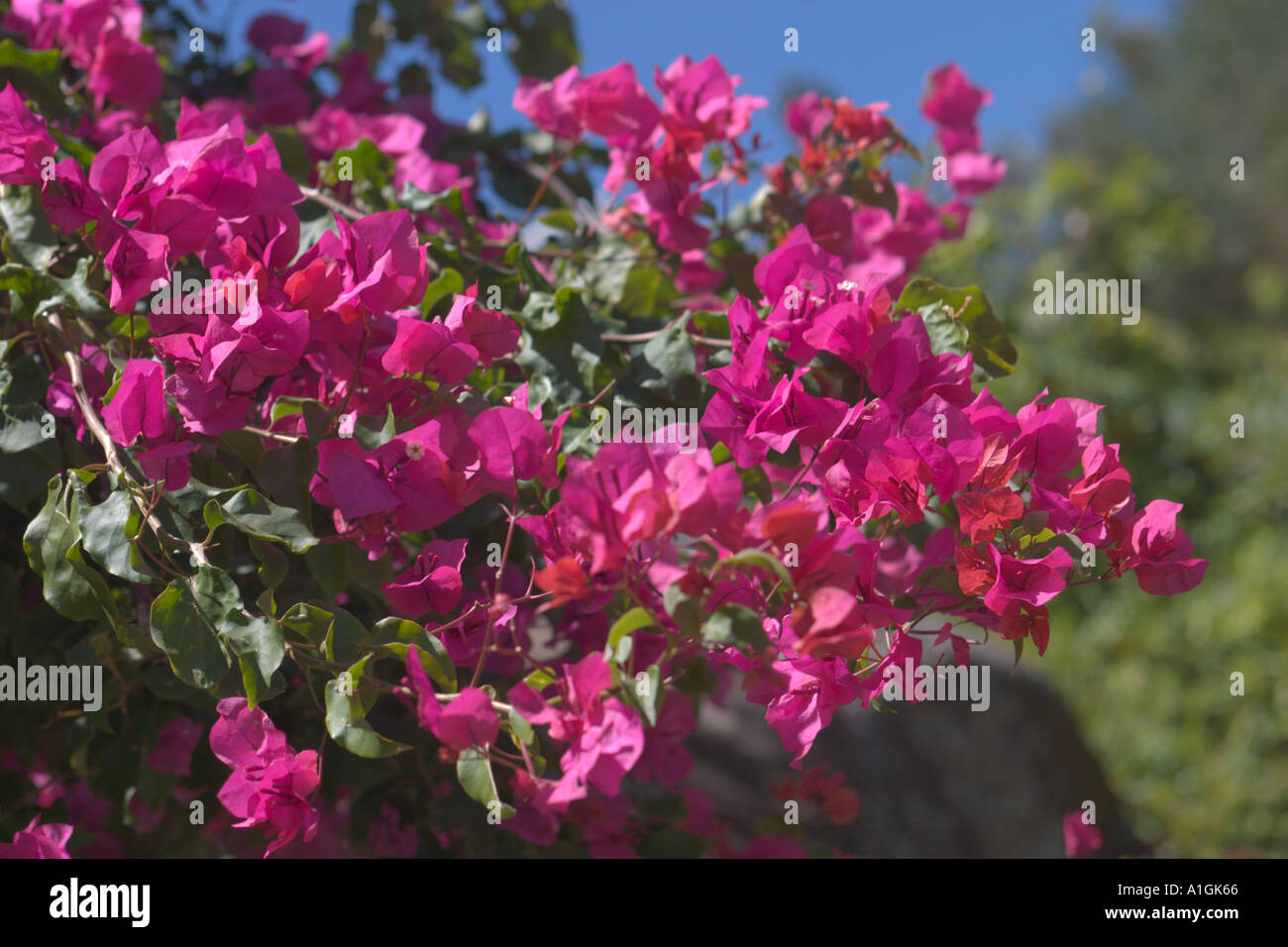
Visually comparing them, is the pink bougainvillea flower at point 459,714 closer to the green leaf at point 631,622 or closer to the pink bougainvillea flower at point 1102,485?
the green leaf at point 631,622

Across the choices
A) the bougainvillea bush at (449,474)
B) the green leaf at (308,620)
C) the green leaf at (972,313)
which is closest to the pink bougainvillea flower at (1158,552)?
the bougainvillea bush at (449,474)

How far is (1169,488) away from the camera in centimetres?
489

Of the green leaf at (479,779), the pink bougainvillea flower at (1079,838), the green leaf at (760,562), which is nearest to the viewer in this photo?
the green leaf at (760,562)

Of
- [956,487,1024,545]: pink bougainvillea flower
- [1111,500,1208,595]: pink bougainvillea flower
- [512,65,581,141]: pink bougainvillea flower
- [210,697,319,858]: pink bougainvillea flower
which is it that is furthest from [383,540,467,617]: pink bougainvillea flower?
[512,65,581,141]: pink bougainvillea flower

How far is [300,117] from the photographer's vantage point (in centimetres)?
128

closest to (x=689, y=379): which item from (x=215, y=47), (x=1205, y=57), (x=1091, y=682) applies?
(x=215, y=47)

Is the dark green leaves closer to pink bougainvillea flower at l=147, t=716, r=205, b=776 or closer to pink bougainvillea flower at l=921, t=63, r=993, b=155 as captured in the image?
pink bougainvillea flower at l=147, t=716, r=205, b=776

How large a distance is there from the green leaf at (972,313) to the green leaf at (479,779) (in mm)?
459

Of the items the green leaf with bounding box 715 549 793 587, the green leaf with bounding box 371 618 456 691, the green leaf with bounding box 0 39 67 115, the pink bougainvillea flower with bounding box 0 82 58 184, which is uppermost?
the green leaf with bounding box 0 39 67 115

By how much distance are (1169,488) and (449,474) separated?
495 cm

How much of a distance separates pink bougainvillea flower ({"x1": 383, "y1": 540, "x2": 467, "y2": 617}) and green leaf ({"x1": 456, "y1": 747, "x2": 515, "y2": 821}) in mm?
115

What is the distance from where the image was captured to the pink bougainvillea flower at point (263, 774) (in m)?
0.67

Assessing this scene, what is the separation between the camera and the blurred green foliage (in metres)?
3.49
